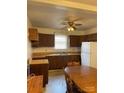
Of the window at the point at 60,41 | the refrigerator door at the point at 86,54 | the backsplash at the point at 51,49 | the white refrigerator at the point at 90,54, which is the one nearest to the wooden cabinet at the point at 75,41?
the backsplash at the point at 51,49

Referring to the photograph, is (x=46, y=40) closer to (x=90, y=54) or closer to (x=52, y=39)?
(x=52, y=39)

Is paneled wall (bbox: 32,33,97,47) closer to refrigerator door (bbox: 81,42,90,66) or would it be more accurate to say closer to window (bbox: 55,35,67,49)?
window (bbox: 55,35,67,49)

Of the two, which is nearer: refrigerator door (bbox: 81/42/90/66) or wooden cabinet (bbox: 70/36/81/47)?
refrigerator door (bbox: 81/42/90/66)

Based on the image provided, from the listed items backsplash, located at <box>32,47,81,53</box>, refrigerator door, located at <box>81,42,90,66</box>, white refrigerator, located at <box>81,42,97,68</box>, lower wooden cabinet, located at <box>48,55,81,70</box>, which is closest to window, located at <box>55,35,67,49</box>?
backsplash, located at <box>32,47,81,53</box>

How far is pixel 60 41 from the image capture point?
8234mm

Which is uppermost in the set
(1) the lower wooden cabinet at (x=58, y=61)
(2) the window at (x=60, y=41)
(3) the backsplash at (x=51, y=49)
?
(2) the window at (x=60, y=41)

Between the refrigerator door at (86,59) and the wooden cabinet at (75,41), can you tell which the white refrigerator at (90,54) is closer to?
the refrigerator door at (86,59)

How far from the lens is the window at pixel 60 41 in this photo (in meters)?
8.12

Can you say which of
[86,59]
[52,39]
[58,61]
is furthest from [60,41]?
[86,59]

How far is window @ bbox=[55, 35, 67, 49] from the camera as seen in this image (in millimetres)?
8117

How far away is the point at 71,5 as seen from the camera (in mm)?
3645
